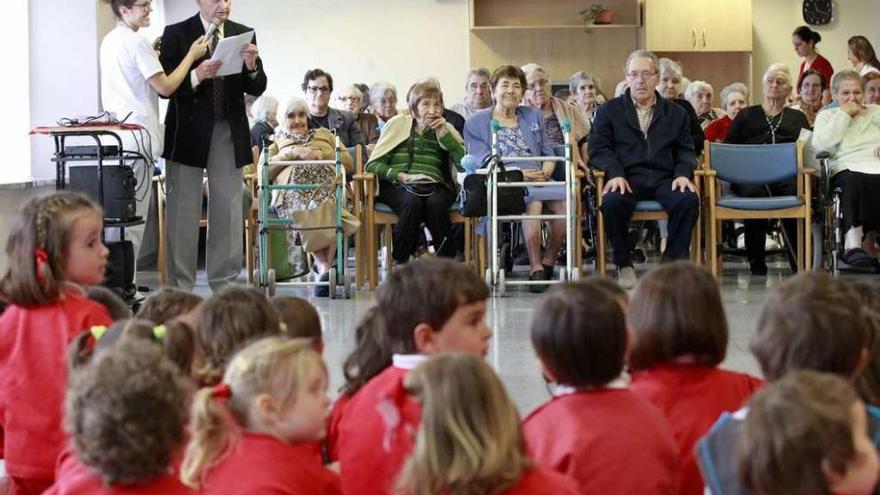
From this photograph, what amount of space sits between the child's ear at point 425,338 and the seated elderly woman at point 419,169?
450 centimetres

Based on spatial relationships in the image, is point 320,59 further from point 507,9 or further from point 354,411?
point 354,411

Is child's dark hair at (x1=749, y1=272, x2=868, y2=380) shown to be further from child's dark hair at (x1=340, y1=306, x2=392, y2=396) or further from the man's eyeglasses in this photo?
the man's eyeglasses

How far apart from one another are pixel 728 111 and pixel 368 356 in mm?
6533

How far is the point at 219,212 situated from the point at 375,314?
366 centimetres

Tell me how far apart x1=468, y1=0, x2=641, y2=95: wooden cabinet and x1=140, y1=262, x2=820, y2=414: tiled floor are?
436 centimetres

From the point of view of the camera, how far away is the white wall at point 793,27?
11797mm

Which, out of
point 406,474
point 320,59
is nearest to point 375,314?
point 406,474

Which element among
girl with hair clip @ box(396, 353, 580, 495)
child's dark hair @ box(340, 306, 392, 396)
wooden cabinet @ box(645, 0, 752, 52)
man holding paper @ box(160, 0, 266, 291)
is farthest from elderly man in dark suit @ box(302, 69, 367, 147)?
girl with hair clip @ box(396, 353, 580, 495)

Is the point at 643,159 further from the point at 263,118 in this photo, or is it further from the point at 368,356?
the point at 368,356

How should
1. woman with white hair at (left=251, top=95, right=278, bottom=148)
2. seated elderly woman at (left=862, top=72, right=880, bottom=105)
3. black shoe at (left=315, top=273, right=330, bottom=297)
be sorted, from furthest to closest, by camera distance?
woman with white hair at (left=251, top=95, right=278, bottom=148)
seated elderly woman at (left=862, top=72, right=880, bottom=105)
black shoe at (left=315, top=273, right=330, bottom=297)

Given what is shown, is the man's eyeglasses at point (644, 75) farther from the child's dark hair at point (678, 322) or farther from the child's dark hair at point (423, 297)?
the child's dark hair at point (678, 322)

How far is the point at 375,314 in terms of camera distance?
259 cm

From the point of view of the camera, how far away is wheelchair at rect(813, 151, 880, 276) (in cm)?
691

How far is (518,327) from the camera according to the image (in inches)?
211
